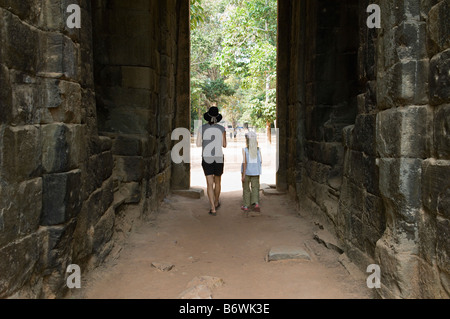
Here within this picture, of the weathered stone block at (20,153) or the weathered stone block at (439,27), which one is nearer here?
the weathered stone block at (20,153)

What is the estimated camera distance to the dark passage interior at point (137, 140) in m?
2.53

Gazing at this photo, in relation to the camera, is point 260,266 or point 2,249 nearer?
point 2,249

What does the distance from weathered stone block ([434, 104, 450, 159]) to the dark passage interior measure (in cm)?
1

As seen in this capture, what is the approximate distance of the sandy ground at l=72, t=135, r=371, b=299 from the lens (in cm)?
351

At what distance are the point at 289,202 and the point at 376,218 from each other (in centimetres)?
416

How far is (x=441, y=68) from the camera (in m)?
2.55

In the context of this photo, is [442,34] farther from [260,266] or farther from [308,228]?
[308,228]

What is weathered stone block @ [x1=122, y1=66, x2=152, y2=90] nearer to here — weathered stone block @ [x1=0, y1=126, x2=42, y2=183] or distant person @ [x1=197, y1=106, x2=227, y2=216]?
distant person @ [x1=197, y1=106, x2=227, y2=216]

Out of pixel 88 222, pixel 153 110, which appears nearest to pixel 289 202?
pixel 153 110

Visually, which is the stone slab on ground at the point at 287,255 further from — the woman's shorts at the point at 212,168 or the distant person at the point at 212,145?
the woman's shorts at the point at 212,168

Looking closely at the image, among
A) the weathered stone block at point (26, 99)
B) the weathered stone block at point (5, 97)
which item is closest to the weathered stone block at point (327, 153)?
the weathered stone block at point (26, 99)

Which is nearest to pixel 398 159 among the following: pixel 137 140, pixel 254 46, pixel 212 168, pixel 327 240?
pixel 327 240

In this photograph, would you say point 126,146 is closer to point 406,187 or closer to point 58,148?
point 58,148

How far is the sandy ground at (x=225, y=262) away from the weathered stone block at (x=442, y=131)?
1.46 m
